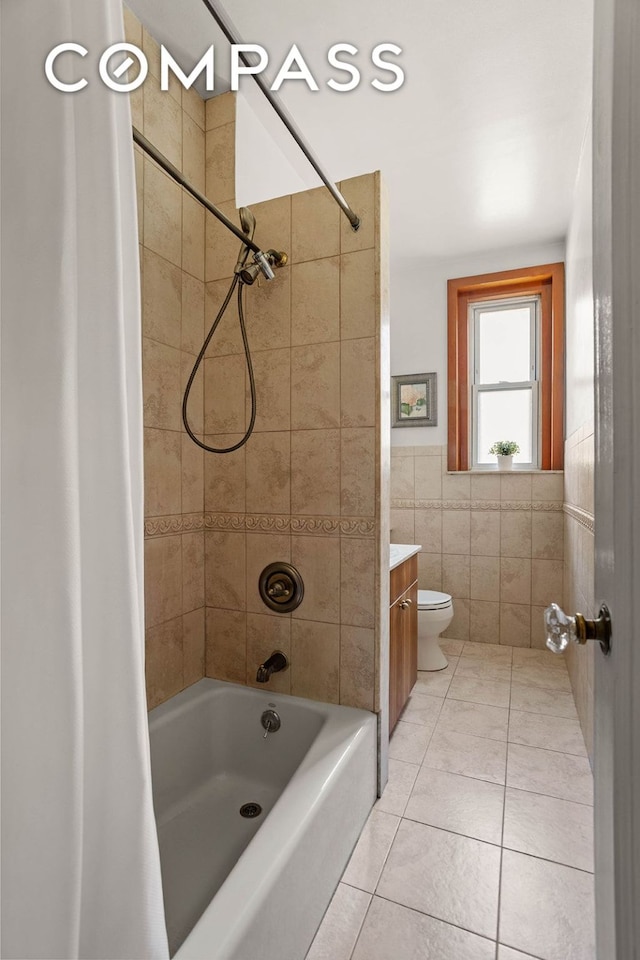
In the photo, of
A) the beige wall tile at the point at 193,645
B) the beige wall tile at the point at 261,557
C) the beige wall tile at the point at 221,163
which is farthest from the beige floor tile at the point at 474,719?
the beige wall tile at the point at 221,163

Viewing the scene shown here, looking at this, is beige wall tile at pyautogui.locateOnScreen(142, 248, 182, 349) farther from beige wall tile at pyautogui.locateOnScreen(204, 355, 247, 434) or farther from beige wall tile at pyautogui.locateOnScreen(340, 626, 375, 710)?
beige wall tile at pyautogui.locateOnScreen(340, 626, 375, 710)

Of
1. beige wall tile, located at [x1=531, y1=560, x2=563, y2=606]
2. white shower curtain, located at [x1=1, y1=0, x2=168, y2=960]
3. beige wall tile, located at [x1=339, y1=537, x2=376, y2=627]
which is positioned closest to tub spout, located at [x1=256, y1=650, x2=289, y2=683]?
beige wall tile, located at [x1=339, y1=537, x2=376, y2=627]

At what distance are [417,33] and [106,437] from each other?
1.92m

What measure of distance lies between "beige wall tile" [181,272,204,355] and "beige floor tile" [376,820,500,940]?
6.01ft

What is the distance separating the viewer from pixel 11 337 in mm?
561

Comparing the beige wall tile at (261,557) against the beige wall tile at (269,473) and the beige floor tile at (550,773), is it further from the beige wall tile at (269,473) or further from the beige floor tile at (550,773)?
the beige floor tile at (550,773)

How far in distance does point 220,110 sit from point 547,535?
2.87 meters

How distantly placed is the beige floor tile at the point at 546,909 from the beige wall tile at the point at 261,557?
100 centimetres

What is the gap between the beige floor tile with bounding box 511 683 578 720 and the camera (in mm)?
2240

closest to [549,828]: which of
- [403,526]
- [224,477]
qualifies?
[224,477]

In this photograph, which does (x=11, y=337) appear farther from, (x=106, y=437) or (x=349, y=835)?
(x=349, y=835)

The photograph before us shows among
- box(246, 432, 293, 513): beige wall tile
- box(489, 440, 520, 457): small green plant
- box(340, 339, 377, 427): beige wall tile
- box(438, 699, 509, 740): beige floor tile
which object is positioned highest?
box(340, 339, 377, 427): beige wall tile

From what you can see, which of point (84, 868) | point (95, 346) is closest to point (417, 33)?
point (95, 346)

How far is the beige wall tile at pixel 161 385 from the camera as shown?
1.60 meters
